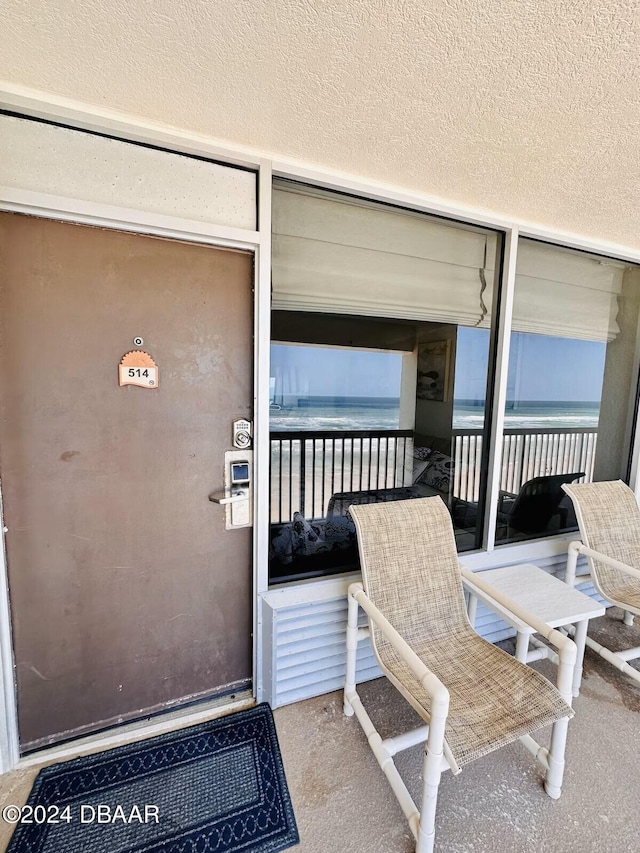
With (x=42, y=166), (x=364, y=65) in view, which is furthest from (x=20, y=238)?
(x=364, y=65)

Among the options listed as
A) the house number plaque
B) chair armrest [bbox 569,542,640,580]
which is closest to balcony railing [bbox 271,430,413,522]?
the house number plaque

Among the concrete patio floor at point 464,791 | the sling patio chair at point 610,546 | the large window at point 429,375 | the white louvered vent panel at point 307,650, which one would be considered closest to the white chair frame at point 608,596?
the sling patio chair at point 610,546

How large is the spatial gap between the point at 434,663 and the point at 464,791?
0.41 metres

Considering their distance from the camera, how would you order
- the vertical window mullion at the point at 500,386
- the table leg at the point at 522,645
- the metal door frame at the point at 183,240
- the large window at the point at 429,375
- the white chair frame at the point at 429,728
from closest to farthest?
the white chair frame at the point at 429,728
the metal door frame at the point at 183,240
the table leg at the point at 522,645
the large window at the point at 429,375
the vertical window mullion at the point at 500,386

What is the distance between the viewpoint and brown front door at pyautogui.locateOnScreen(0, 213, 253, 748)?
1.39 meters

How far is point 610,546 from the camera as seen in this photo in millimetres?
2240

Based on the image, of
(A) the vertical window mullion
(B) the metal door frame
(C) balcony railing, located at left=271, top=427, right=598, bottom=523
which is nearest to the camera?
(B) the metal door frame

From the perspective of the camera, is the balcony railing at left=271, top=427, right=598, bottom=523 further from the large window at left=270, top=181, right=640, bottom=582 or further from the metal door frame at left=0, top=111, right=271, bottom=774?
the metal door frame at left=0, top=111, right=271, bottom=774

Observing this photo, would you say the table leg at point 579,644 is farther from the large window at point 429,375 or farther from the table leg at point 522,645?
the large window at point 429,375

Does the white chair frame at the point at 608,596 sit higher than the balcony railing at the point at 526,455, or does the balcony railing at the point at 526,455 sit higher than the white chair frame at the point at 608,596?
the balcony railing at the point at 526,455

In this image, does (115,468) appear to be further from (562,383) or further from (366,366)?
(562,383)

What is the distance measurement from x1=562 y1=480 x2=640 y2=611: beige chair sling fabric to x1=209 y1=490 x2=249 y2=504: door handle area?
192cm

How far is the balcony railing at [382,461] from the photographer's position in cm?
225

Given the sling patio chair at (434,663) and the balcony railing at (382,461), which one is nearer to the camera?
the sling patio chair at (434,663)
